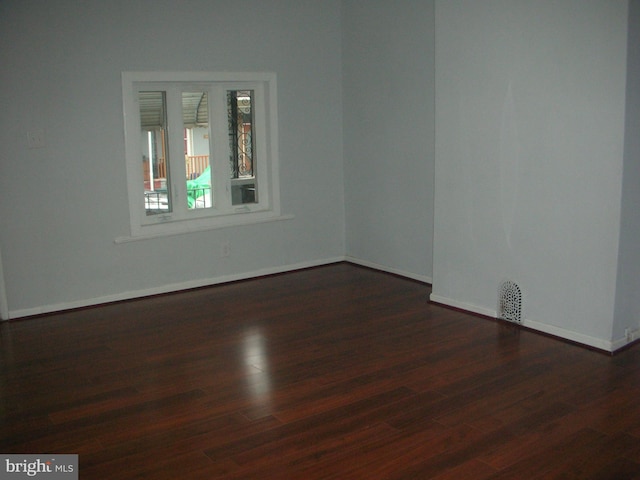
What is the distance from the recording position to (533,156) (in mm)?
4434

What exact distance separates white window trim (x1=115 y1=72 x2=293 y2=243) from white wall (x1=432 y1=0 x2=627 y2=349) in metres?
1.76

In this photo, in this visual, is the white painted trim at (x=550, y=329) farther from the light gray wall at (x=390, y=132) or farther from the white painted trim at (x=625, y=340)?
the light gray wall at (x=390, y=132)

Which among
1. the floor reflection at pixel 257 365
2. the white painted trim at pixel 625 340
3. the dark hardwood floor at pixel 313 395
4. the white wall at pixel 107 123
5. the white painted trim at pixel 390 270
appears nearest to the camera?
the dark hardwood floor at pixel 313 395

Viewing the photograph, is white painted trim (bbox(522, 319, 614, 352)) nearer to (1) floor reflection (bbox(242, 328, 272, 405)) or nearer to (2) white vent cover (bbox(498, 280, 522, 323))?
(2) white vent cover (bbox(498, 280, 522, 323))

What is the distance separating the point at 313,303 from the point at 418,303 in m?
0.84

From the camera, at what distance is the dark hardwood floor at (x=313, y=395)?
2996mm

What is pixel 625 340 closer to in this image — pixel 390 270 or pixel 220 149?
pixel 390 270

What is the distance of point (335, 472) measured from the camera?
9.48 ft

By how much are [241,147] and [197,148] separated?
0.44 m

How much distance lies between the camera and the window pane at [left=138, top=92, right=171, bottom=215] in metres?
5.67

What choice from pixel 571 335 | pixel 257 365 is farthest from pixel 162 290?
pixel 571 335

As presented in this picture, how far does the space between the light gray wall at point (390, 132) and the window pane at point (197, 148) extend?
1401 millimetres

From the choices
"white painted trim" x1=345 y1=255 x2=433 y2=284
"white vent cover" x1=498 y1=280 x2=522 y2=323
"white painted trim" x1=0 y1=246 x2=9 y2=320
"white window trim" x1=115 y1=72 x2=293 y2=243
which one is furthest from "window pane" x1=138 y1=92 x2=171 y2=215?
"white vent cover" x1=498 y1=280 x2=522 y2=323

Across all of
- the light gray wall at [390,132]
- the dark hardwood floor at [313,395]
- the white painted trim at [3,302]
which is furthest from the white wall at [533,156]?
the white painted trim at [3,302]
